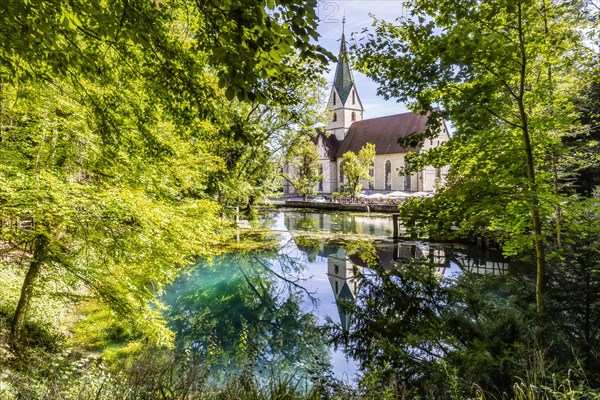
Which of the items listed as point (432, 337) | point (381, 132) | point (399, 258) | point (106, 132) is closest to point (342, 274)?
point (399, 258)

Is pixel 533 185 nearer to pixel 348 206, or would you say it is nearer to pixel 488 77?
pixel 488 77

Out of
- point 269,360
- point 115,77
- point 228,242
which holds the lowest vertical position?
point 269,360

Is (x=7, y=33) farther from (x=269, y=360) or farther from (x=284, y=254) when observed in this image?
(x=284, y=254)

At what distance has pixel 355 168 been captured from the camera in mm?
35938

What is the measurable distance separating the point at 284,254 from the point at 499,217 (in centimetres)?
1160

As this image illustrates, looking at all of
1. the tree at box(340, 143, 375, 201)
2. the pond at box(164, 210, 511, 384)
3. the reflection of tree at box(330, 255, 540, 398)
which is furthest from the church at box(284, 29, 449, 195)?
the reflection of tree at box(330, 255, 540, 398)

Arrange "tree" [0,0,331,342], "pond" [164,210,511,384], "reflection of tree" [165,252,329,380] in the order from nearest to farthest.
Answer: "tree" [0,0,331,342], "pond" [164,210,511,384], "reflection of tree" [165,252,329,380]

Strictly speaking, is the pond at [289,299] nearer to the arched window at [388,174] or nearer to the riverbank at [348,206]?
the riverbank at [348,206]

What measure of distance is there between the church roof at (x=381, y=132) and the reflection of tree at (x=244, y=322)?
122ft

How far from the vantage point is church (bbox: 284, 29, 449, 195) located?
45.1 metres

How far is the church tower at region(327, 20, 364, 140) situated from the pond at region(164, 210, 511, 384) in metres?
39.3

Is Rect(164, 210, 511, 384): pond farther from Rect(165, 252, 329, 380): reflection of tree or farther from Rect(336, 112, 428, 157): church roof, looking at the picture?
Rect(336, 112, 428, 157): church roof

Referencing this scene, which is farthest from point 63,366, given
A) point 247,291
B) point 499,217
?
point 247,291

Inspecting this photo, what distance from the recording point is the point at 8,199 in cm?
375
